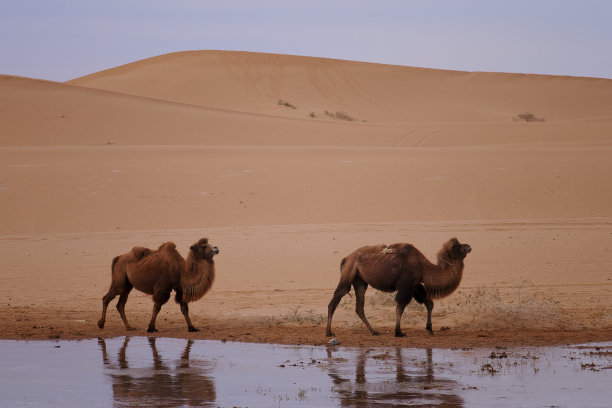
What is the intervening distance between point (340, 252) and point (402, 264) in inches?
302

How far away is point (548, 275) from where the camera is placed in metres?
16.6

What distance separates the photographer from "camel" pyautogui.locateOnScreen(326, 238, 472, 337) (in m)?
11.5

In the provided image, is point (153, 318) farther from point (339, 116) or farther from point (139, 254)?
point (339, 116)

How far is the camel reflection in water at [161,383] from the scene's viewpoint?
7.97m

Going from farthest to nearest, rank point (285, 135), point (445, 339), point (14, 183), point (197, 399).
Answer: point (285, 135) < point (14, 183) < point (445, 339) < point (197, 399)

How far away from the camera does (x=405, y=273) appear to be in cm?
1143

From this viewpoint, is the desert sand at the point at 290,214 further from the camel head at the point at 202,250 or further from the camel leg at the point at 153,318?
the camel head at the point at 202,250

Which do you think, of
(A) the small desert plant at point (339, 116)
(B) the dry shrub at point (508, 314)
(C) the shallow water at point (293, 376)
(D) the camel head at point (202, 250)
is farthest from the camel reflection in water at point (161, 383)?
(A) the small desert plant at point (339, 116)

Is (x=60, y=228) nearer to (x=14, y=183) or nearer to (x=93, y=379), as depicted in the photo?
(x=14, y=183)

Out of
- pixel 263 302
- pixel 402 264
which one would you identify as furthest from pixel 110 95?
pixel 402 264

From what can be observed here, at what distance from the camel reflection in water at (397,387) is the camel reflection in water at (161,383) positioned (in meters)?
1.36

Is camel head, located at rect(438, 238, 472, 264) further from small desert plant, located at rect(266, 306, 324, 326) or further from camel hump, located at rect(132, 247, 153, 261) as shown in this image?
camel hump, located at rect(132, 247, 153, 261)

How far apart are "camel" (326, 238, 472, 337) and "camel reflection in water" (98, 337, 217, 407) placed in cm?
268

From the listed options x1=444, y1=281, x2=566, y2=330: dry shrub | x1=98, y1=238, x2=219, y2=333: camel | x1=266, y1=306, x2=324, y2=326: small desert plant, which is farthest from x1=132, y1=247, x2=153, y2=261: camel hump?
x1=444, y1=281, x2=566, y2=330: dry shrub
